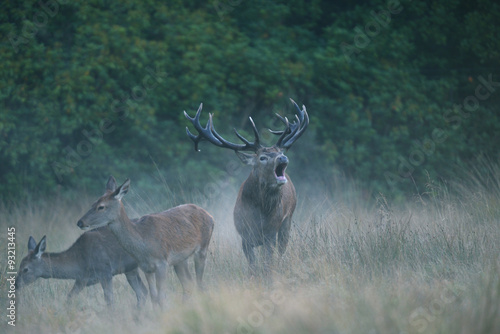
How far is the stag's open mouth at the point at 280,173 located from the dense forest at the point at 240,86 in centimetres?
563

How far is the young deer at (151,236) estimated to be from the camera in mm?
7148

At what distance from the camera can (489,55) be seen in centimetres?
1530

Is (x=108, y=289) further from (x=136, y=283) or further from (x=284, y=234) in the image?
(x=284, y=234)

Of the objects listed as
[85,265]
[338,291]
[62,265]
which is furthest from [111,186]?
[338,291]

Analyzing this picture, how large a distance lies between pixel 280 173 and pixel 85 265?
2.68m

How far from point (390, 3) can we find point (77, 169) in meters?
8.21

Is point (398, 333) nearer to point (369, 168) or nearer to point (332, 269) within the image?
point (332, 269)

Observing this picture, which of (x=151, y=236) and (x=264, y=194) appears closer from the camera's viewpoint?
(x=151, y=236)

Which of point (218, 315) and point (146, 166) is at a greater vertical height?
point (218, 315)

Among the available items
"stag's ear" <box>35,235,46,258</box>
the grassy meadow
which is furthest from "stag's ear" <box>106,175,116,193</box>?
the grassy meadow

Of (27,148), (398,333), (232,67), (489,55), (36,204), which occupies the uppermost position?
(398,333)

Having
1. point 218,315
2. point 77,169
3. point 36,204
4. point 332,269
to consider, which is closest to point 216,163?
point 77,169

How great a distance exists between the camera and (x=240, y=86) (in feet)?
47.1

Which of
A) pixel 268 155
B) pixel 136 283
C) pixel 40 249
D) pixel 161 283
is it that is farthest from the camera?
pixel 268 155
